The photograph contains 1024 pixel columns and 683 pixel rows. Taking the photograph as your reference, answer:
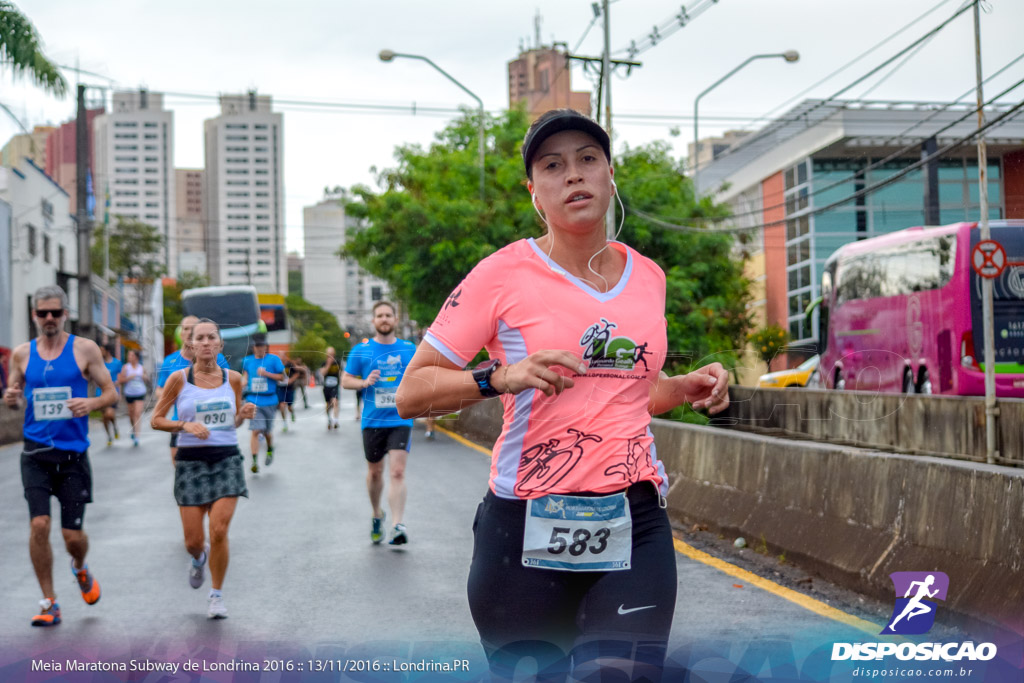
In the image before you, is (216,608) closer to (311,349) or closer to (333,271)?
(333,271)

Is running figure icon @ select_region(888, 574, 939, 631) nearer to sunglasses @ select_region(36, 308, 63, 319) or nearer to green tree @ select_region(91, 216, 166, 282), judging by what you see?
sunglasses @ select_region(36, 308, 63, 319)

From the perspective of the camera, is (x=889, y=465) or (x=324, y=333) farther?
(x=889, y=465)

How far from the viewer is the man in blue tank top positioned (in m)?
6.38

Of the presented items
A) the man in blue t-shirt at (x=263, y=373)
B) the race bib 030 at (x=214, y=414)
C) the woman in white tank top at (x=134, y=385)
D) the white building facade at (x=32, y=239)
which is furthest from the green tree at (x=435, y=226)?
the white building facade at (x=32, y=239)

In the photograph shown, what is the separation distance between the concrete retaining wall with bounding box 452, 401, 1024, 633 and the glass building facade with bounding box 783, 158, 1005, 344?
3.01 ft

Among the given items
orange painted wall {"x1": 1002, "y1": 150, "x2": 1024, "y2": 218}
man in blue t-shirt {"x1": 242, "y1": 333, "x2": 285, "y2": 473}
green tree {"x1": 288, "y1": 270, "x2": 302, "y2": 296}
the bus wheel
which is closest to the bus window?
A: man in blue t-shirt {"x1": 242, "y1": 333, "x2": 285, "y2": 473}

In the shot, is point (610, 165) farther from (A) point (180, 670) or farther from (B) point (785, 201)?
(B) point (785, 201)

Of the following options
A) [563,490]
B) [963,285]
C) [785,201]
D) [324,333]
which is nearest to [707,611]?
[963,285]

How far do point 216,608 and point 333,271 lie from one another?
237 centimetres

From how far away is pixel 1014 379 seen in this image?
7.25 meters

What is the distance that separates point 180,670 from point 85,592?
8.83ft

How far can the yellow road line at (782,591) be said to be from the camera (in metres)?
5.65

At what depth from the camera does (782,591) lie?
21.5 ft

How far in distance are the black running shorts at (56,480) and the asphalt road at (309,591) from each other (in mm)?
578
